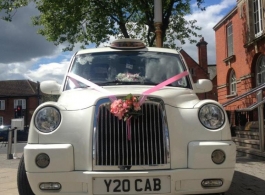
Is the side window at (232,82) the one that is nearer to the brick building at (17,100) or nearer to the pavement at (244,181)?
the pavement at (244,181)

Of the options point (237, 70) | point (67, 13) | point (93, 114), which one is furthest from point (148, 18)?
point (93, 114)

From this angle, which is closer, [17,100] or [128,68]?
[128,68]

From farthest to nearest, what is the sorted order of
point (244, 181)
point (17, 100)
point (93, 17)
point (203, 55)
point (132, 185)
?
1. point (17, 100)
2. point (203, 55)
3. point (93, 17)
4. point (244, 181)
5. point (132, 185)

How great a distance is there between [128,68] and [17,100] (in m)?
62.9

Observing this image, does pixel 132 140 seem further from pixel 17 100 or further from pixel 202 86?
pixel 17 100

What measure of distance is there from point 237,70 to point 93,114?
19156 mm

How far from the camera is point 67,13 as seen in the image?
51.2 feet

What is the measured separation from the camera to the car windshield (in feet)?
15.6

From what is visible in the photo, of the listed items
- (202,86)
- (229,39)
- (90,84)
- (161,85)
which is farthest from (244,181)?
(229,39)

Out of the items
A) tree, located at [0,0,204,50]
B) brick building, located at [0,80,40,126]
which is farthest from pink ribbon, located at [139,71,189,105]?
brick building, located at [0,80,40,126]

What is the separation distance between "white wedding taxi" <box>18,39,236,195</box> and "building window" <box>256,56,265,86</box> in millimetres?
15651

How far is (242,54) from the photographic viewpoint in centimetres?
2056

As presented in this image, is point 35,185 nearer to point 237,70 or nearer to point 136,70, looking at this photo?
point 136,70

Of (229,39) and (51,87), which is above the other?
(229,39)
